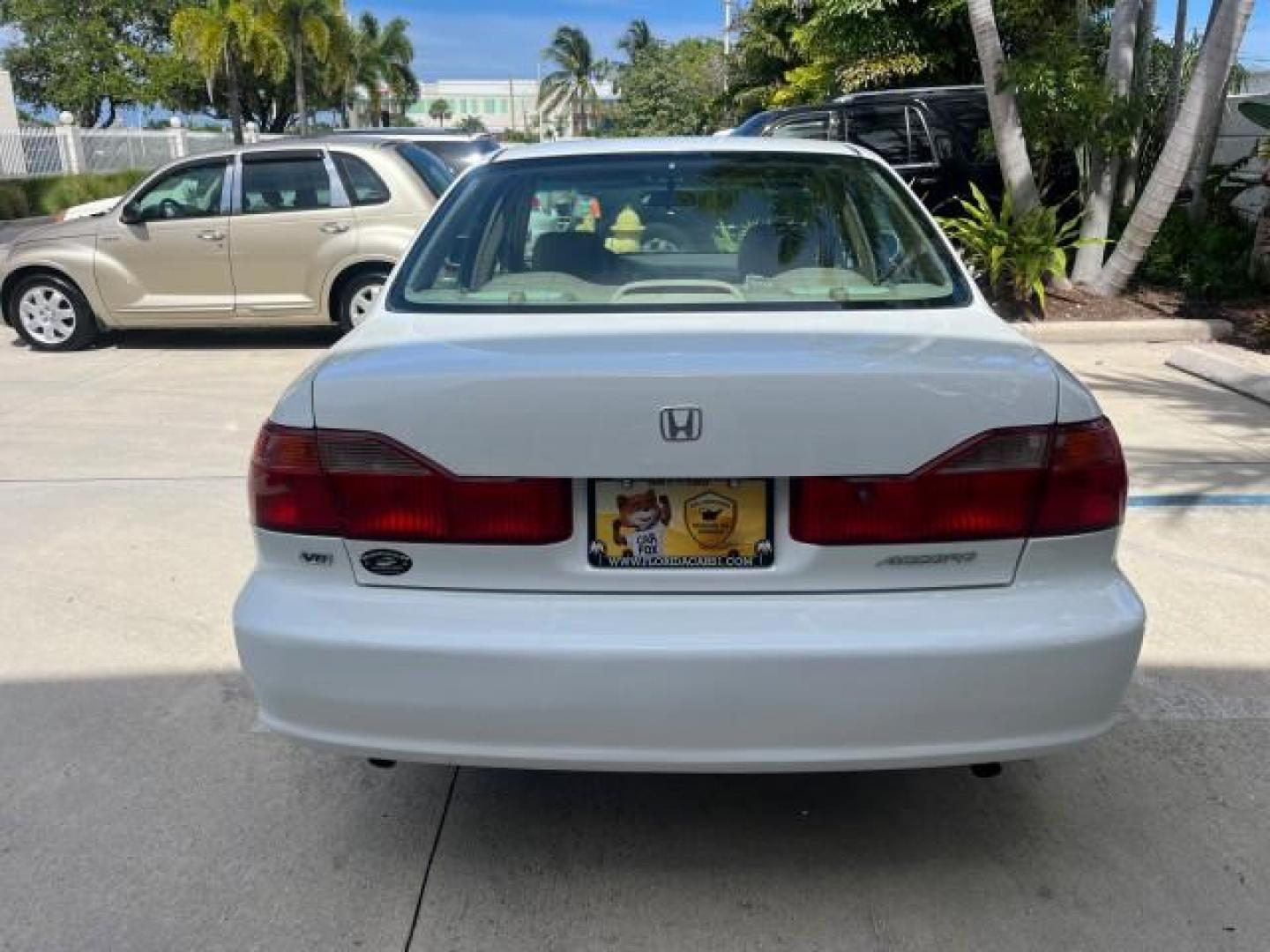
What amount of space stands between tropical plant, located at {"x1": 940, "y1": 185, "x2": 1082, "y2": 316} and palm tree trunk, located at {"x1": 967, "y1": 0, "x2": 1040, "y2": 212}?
0.15m

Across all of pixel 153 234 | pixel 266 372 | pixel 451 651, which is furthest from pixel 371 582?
pixel 153 234

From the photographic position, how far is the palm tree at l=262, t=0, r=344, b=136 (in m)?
38.9

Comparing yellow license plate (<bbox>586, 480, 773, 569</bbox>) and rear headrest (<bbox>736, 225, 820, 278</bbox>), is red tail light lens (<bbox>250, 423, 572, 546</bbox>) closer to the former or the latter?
yellow license plate (<bbox>586, 480, 773, 569</bbox>)

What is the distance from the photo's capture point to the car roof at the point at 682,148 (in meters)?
3.59

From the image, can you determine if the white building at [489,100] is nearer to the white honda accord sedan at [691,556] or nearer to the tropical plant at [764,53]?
the tropical plant at [764,53]

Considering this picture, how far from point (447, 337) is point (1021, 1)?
42.9ft

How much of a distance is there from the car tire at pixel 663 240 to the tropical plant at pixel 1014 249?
6.65m

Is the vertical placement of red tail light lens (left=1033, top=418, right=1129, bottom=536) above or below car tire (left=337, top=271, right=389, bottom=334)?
above

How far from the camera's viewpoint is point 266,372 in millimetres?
8531

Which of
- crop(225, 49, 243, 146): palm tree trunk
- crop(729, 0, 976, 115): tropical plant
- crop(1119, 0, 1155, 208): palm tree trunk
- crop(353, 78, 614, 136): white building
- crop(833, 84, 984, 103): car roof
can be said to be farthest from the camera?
crop(353, 78, 614, 136): white building

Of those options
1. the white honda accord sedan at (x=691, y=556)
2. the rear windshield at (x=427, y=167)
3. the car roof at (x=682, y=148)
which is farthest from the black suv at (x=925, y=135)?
the white honda accord sedan at (x=691, y=556)

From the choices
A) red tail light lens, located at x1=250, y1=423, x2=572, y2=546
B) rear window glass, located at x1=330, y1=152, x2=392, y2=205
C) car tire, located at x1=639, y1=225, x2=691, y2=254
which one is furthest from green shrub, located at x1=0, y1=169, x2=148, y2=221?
red tail light lens, located at x1=250, y1=423, x2=572, y2=546

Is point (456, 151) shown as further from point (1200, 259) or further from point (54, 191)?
point (54, 191)

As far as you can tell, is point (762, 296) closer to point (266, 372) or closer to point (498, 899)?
point (498, 899)
